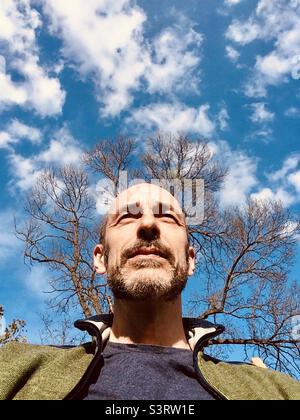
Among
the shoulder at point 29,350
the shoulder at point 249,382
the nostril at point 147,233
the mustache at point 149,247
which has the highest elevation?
the nostril at point 147,233

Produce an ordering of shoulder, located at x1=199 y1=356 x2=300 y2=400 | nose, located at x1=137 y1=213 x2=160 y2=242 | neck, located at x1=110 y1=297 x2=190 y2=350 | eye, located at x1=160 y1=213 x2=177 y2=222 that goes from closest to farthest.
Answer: shoulder, located at x1=199 y1=356 x2=300 y2=400 → neck, located at x1=110 y1=297 x2=190 y2=350 → nose, located at x1=137 y1=213 x2=160 y2=242 → eye, located at x1=160 y1=213 x2=177 y2=222

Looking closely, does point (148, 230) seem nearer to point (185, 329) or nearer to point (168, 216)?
point (168, 216)

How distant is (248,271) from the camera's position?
32.4 ft

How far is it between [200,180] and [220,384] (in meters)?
9.28

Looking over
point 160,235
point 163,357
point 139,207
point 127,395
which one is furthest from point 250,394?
point 139,207

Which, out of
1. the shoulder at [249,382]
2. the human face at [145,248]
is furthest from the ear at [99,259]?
the shoulder at [249,382]

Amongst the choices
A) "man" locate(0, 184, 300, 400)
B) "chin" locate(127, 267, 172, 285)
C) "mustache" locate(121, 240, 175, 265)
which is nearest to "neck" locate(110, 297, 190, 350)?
"man" locate(0, 184, 300, 400)

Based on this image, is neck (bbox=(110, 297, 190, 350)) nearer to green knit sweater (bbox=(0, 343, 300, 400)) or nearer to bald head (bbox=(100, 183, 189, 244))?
green knit sweater (bbox=(0, 343, 300, 400))

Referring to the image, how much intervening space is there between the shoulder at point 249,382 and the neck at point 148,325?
198 mm

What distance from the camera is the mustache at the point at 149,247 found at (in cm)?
198

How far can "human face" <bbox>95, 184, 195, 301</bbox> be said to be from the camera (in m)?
1.90

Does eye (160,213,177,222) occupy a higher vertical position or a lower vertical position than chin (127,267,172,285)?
higher

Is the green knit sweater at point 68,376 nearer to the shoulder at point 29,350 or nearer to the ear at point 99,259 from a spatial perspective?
the shoulder at point 29,350

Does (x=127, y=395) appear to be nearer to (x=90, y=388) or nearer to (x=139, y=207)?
(x=90, y=388)
